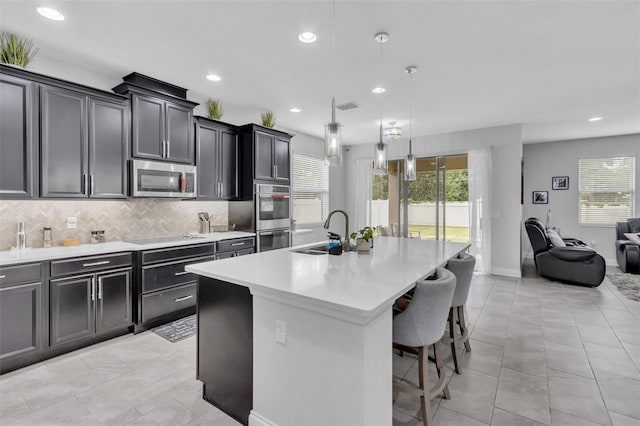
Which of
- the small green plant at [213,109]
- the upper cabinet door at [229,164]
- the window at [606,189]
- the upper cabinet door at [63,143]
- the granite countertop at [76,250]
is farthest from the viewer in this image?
the window at [606,189]

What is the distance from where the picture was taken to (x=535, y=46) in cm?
288

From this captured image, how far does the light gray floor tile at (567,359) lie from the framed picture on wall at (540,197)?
5597 millimetres

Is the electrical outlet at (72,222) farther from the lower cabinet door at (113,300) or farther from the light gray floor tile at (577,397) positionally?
the light gray floor tile at (577,397)

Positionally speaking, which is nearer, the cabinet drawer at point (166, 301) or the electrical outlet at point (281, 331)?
the electrical outlet at point (281, 331)

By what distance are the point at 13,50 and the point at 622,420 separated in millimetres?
5302

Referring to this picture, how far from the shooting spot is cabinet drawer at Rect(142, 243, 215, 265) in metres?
3.31

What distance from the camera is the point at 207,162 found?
14.1 feet

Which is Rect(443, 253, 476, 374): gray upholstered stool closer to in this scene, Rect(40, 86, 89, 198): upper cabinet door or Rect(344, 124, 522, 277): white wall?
Rect(40, 86, 89, 198): upper cabinet door

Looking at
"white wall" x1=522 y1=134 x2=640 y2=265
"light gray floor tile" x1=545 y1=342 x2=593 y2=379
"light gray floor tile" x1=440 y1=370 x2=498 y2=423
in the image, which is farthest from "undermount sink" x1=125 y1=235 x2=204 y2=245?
"white wall" x1=522 y1=134 x2=640 y2=265

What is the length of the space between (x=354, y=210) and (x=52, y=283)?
6035mm

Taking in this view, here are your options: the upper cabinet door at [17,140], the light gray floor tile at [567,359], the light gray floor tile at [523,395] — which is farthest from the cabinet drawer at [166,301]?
the light gray floor tile at [567,359]

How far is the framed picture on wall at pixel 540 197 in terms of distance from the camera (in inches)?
296

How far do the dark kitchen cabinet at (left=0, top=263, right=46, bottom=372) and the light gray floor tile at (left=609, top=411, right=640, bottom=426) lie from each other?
4274mm

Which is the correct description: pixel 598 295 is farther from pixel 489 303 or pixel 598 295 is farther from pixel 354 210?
pixel 354 210
